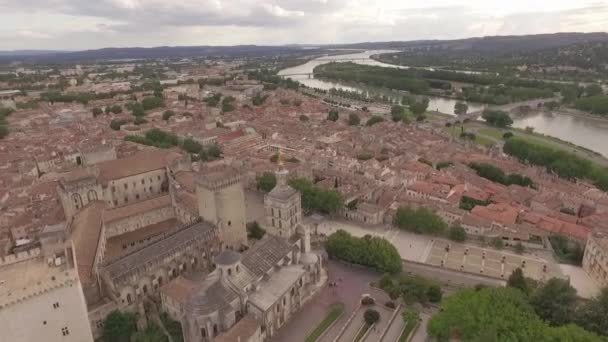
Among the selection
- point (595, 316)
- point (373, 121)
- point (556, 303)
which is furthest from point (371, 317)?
point (373, 121)

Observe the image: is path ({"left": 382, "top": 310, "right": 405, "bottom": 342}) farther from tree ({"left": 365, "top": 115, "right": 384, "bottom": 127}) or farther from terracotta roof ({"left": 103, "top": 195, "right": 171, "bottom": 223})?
tree ({"left": 365, "top": 115, "right": 384, "bottom": 127})

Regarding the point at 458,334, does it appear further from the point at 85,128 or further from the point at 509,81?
the point at 509,81

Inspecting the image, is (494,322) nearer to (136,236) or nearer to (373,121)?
(136,236)

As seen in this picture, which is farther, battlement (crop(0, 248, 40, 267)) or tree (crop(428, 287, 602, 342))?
battlement (crop(0, 248, 40, 267))

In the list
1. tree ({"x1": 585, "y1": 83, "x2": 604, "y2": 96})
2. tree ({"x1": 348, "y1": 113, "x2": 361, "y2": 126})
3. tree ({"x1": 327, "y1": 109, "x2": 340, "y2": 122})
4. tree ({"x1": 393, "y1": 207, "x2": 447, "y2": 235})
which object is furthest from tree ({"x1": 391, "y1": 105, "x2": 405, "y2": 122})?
tree ({"x1": 393, "y1": 207, "x2": 447, "y2": 235})

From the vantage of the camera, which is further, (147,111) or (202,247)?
(147,111)

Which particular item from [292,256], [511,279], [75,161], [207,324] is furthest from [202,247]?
[75,161]
